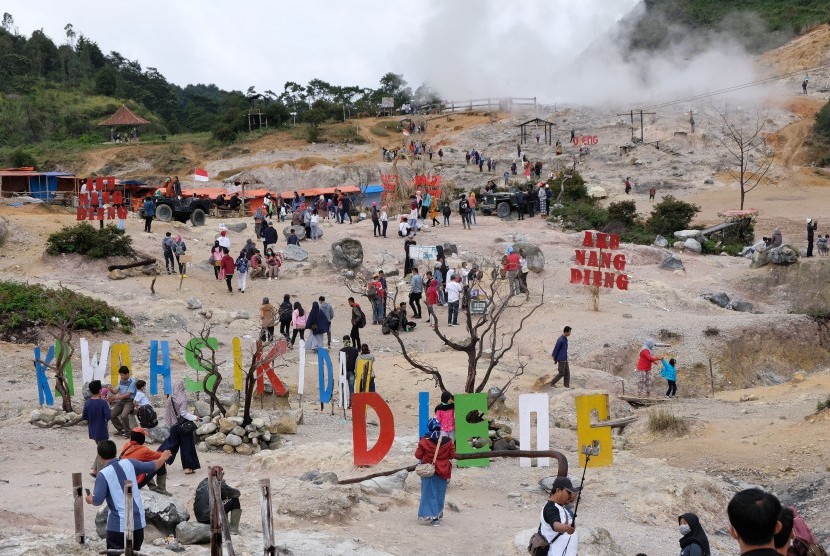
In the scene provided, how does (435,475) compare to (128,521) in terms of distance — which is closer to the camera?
(128,521)

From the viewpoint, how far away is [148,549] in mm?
8773

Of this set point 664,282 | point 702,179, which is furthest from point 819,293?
point 702,179

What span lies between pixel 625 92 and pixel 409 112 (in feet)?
48.9

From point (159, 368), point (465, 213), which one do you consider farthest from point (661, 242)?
point (159, 368)

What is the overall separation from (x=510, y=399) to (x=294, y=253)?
12331mm

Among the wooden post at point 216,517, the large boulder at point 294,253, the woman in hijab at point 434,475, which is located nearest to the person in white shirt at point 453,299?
the large boulder at point 294,253

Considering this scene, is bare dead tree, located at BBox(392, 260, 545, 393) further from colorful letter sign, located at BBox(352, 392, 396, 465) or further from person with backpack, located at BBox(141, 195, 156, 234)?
person with backpack, located at BBox(141, 195, 156, 234)

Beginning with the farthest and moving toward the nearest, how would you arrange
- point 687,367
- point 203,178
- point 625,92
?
1. point 625,92
2. point 203,178
3. point 687,367

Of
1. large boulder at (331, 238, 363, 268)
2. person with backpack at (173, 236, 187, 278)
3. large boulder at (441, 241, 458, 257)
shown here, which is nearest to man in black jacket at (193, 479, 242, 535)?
person with backpack at (173, 236, 187, 278)

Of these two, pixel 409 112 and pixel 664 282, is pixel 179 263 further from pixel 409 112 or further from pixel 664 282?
pixel 409 112

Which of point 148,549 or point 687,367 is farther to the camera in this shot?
point 687,367

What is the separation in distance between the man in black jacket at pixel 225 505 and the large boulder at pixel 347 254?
777 inches

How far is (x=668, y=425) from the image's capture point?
1642cm

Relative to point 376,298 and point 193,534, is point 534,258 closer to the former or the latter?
point 376,298
